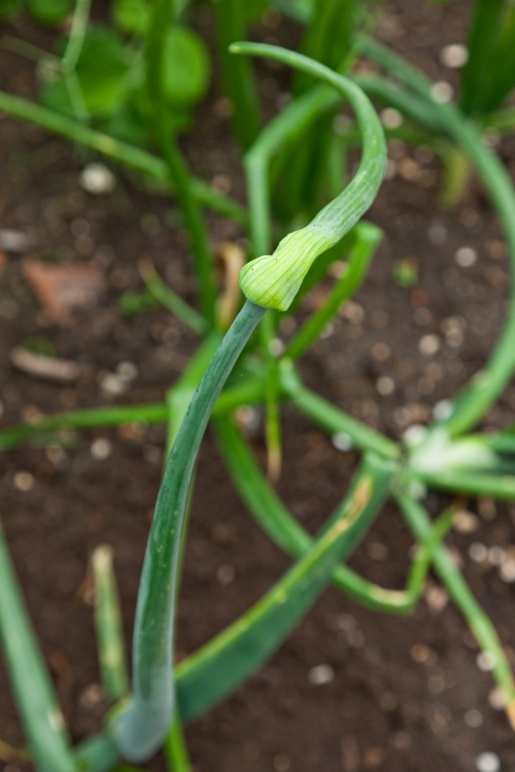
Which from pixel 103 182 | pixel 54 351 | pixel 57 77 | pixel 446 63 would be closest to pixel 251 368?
pixel 54 351

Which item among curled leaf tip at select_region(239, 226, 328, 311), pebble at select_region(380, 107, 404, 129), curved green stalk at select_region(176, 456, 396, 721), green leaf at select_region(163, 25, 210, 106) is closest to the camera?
curled leaf tip at select_region(239, 226, 328, 311)

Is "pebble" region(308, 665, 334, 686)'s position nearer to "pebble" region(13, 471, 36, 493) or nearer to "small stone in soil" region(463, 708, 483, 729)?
"small stone in soil" region(463, 708, 483, 729)

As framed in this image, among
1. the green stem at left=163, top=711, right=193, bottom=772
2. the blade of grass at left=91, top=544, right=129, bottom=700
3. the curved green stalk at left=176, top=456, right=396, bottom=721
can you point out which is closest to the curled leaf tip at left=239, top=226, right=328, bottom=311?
the curved green stalk at left=176, top=456, right=396, bottom=721

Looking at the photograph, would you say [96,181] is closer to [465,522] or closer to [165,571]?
[465,522]

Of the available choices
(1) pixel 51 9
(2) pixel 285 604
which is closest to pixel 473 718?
(2) pixel 285 604

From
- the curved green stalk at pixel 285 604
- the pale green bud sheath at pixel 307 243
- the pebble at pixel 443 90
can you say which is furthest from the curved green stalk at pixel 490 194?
the pale green bud sheath at pixel 307 243

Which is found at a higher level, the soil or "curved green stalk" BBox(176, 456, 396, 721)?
"curved green stalk" BBox(176, 456, 396, 721)
